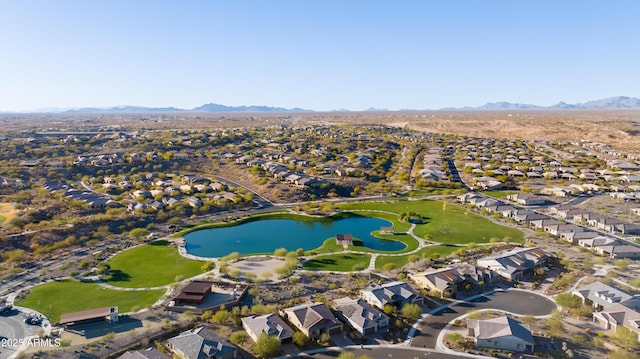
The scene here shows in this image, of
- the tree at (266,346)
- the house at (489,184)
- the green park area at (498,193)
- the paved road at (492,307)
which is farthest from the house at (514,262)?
the house at (489,184)

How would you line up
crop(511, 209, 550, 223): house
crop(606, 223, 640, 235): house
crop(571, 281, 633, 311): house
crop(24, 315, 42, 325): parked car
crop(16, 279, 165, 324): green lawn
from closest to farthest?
1. crop(24, 315, 42, 325): parked car
2. crop(571, 281, 633, 311): house
3. crop(16, 279, 165, 324): green lawn
4. crop(606, 223, 640, 235): house
5. crop(511, 209, 550, 223): house

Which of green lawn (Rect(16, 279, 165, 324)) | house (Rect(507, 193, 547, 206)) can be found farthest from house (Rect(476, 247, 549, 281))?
green lawn (Rect(16, 279, 165, 324))

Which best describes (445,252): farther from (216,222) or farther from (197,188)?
(197,188)

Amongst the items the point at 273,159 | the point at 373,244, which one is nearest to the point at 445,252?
the point at 373,244

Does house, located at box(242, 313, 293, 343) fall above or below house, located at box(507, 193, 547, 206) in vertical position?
below

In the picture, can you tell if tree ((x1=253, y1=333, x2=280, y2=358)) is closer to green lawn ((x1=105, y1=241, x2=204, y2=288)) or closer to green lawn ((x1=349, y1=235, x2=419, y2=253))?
green lawn ((x1=105, y1=241, x2=204, y2=288))

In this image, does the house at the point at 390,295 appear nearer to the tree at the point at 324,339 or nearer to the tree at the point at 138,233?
the tree at the point at 324,339

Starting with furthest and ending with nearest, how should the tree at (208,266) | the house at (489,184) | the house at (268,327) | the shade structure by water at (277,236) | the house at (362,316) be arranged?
the house at (489,184) → the shade structure by water at (277,236) → the tree at (208,266) → the house at (362,316) → the house at (268,327)
